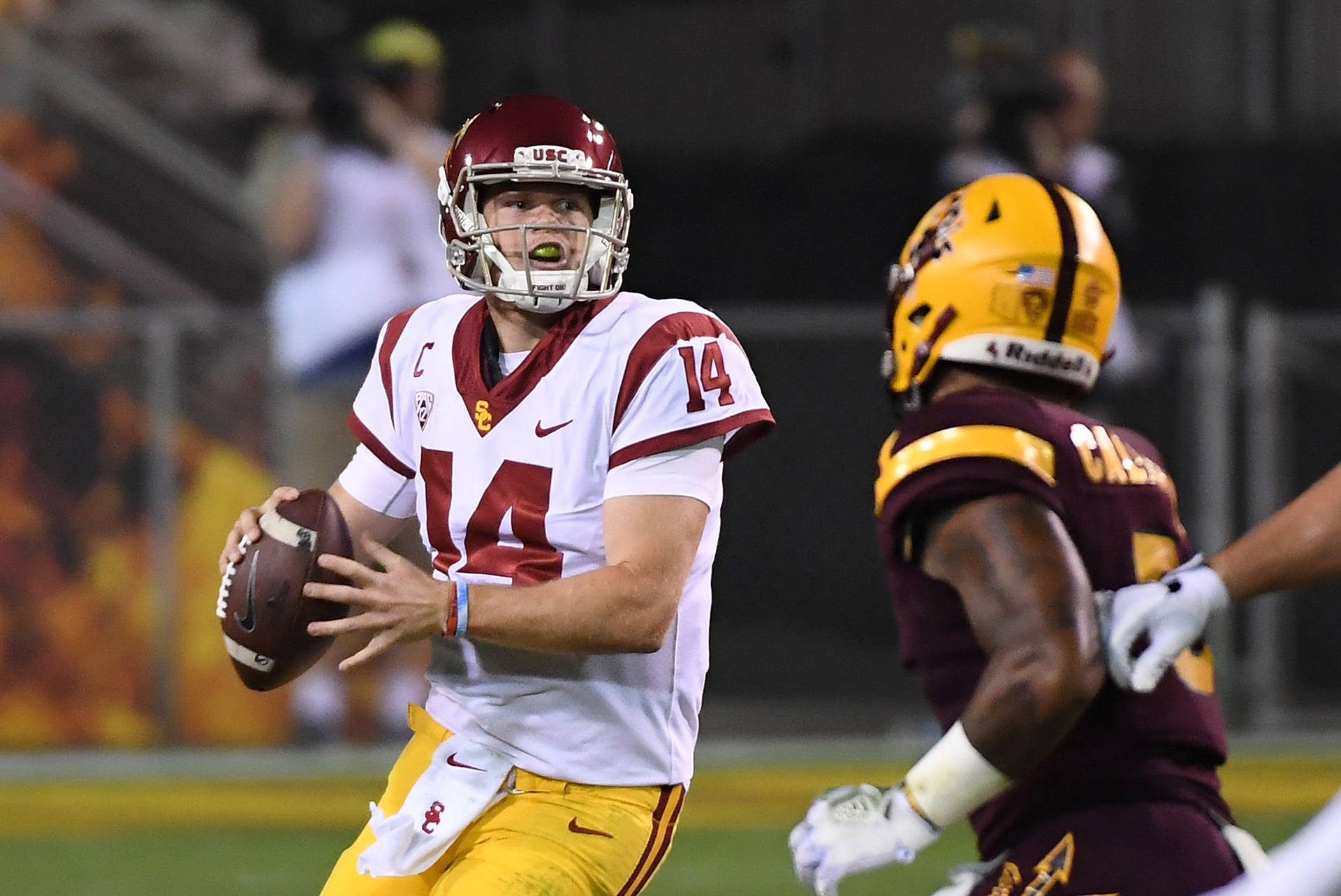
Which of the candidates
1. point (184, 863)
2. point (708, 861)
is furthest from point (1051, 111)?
point (184, 863)

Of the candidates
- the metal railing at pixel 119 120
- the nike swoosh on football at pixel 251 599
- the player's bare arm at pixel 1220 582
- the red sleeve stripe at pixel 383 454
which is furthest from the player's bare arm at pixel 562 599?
the metal railing at pixel 119 120

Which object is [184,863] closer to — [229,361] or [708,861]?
[708,861]

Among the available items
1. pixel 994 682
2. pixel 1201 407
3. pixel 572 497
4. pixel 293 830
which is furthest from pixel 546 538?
pixel 1201 407

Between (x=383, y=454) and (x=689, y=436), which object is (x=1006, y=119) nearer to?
(x=383, y=454)

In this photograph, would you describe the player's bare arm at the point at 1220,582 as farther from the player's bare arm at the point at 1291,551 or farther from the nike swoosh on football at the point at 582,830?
the nike swoosh on football at the point at 582,830

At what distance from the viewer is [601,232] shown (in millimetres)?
3404

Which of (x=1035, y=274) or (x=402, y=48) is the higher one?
(x=402, y=48)

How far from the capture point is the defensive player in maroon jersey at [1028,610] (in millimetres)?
2559

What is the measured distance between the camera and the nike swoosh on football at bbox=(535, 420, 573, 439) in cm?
325

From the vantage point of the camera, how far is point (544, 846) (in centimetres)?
310

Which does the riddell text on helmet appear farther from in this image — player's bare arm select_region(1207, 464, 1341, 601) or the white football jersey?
the white football jersey

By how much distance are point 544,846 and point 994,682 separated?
0.84 meters

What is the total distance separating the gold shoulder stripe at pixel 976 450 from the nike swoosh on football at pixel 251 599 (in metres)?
1.07

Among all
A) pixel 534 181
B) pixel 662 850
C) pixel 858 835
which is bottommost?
pixel 662 850
